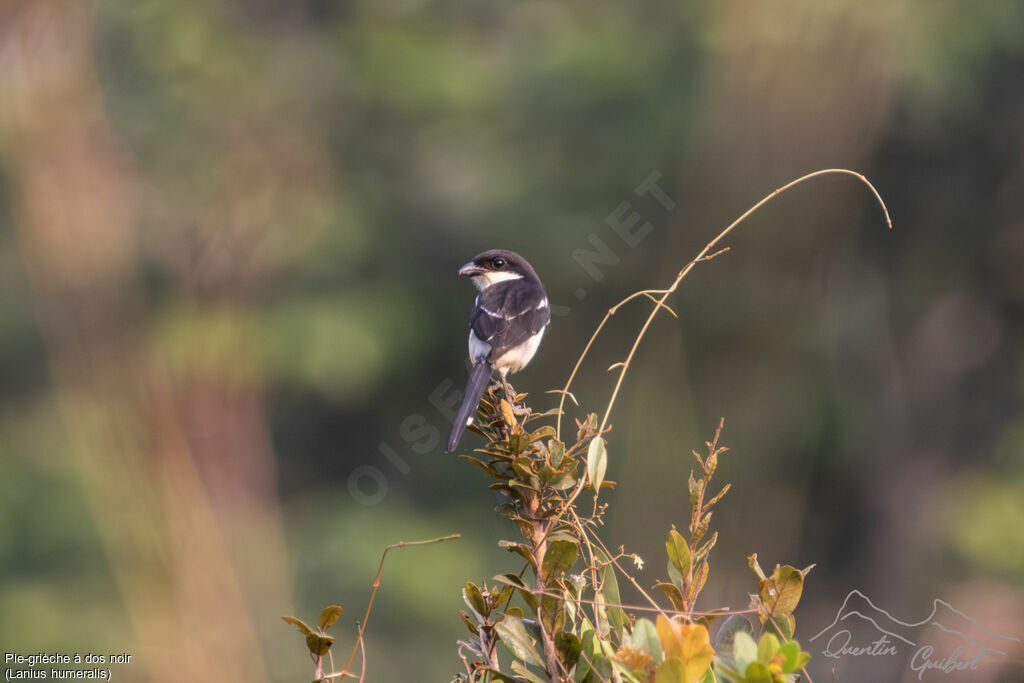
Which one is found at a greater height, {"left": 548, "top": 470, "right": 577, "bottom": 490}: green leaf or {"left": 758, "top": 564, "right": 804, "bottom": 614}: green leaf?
{"left": 548, "top": 470, "right": 577, "bottom": 490}: green leaf

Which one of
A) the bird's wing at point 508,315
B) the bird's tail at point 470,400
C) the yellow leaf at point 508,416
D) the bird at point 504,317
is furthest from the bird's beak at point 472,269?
the yellow leaf at point 508,416

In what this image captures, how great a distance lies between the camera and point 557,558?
5.32 ft

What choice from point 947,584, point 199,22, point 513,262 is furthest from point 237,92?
point 947,584

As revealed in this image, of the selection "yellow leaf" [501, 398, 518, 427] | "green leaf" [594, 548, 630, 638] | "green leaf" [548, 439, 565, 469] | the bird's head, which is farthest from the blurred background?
"green leaf" [548, 439, 565, 469]

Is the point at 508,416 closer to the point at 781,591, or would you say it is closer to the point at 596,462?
the point at 596,462

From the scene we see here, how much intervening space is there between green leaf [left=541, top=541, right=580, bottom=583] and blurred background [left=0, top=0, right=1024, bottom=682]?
8495 millimetres

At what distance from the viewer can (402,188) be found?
13500 millimetres

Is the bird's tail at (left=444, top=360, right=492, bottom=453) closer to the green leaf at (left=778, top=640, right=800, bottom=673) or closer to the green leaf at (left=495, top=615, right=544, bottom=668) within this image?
the green leaf at (left=495, top=615, right=544, bottom=668)

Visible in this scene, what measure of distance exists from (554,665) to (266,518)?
11103 mm

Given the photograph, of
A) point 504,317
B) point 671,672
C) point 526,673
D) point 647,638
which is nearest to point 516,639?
point 526,673

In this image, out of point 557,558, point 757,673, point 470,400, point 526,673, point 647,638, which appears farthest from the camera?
point 470,400

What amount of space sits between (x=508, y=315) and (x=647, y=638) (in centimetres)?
316

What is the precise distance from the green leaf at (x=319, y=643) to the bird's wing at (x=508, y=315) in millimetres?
2836

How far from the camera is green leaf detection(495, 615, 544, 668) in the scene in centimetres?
153
